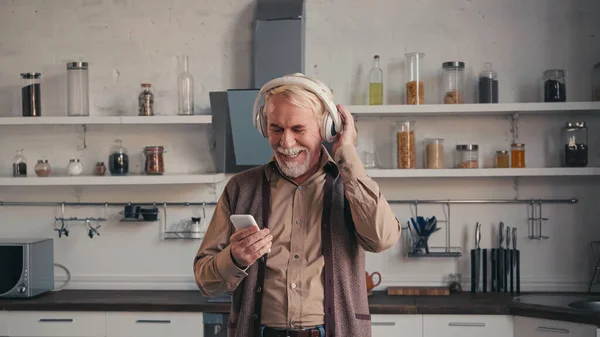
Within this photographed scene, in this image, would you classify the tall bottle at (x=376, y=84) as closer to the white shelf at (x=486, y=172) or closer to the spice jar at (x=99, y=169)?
the white shelf at (x=486, y=172)

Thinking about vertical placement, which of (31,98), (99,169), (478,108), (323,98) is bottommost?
(99,169)

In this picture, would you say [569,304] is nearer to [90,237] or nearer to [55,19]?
[90,237]

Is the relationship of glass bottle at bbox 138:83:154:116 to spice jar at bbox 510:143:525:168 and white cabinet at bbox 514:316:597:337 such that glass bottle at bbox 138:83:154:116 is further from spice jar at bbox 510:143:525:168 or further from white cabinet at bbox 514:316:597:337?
white cabinet at bbox 514:316:597:337

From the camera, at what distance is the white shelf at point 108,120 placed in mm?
4176

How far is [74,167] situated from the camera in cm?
432

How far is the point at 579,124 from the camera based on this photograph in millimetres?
4113

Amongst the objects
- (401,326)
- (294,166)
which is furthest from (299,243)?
(401,326)

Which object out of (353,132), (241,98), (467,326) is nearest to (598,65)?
(467,326)

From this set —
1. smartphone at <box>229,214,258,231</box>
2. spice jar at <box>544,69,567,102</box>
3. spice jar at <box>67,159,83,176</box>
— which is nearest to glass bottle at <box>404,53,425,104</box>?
spice jar at <box>544,69,567,102</box>

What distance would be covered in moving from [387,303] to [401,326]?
14 cm

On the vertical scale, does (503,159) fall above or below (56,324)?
above

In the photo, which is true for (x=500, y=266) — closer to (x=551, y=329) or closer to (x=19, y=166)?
(x=551, y=329)

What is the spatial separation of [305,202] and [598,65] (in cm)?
268

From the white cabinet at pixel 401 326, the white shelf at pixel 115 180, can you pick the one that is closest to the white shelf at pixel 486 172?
the white cabinet at pixel 401 326
